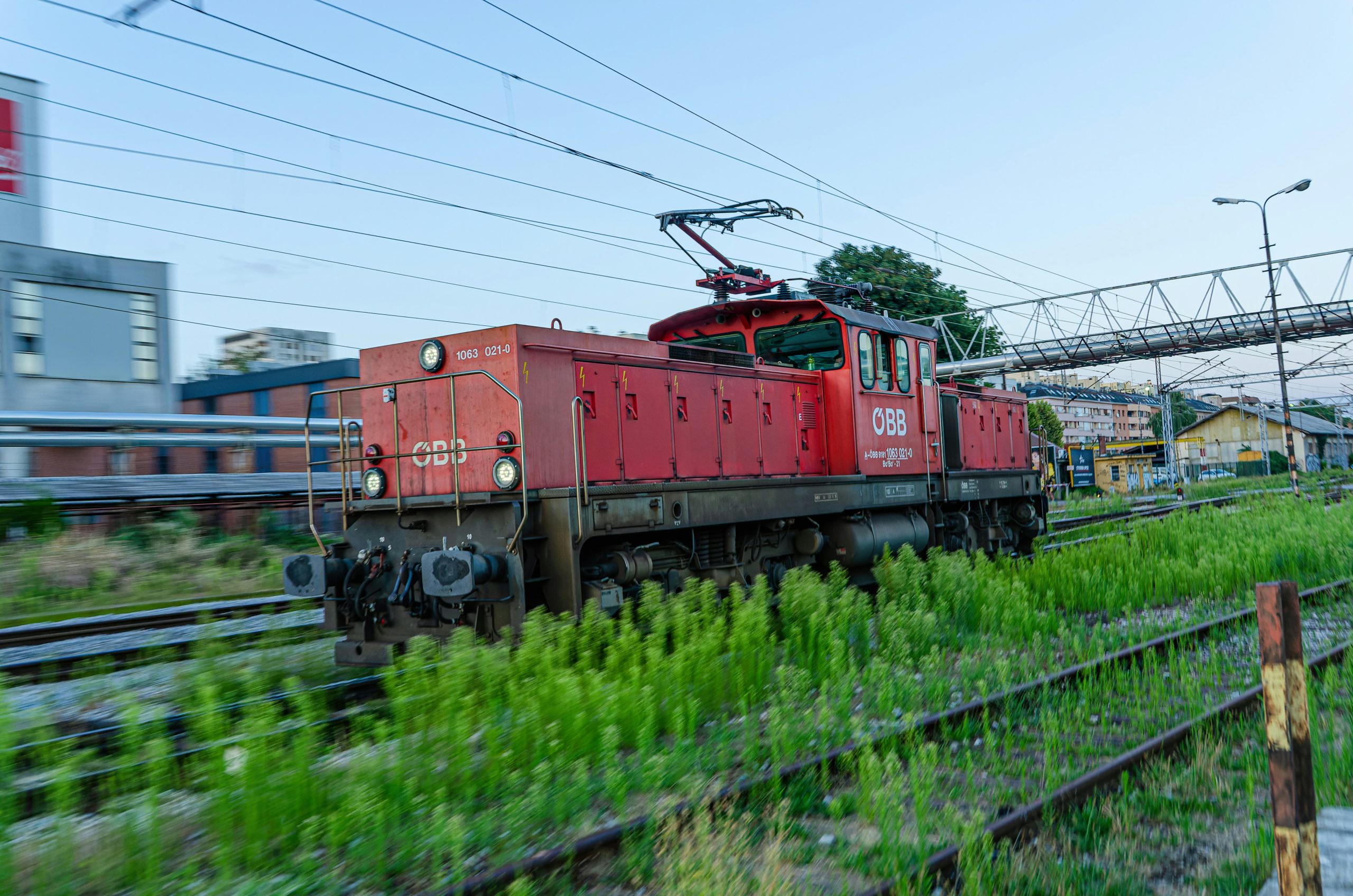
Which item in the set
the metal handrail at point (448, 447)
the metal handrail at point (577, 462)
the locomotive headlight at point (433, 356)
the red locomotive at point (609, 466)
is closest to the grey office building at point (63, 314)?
the red locomotive at point (609, 466)

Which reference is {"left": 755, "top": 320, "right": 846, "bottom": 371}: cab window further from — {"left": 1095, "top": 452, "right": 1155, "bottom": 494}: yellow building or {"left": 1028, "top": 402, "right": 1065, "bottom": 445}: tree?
{"left": 1028, "top": 402, "right": 1065, "bottom": 445}: tree

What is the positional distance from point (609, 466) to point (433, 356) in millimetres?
1685

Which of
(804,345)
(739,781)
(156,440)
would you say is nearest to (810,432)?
(804,345)

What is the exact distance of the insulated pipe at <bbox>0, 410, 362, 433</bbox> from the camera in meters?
12.9

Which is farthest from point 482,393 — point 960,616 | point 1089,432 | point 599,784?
point 1089,432

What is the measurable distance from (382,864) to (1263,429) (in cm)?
5533

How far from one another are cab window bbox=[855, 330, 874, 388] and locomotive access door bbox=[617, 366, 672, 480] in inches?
116

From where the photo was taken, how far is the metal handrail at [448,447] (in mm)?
6504

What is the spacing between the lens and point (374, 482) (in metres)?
7.55

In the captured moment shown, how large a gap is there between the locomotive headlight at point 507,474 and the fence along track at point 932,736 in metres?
2.97

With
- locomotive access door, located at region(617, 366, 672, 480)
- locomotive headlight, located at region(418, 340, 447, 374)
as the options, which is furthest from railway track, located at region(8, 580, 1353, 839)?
locomotive access door, located at region(617, 366, 672, 480)

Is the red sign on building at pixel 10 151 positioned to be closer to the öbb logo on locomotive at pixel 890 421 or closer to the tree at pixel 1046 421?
the öbb logo on locomotive at pixel 890 421

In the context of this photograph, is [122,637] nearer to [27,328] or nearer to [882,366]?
[882,366]

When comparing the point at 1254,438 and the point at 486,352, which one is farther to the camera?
the point at 1254,438
